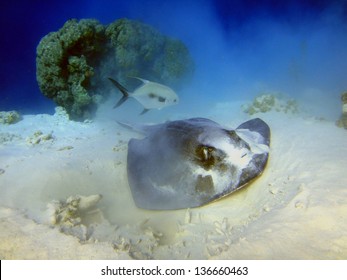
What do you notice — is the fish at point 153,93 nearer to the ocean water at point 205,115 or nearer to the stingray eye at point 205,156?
the ocean water at point 205,115

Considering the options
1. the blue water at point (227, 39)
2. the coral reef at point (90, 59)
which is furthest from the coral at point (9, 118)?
the blue water at point (227, 39)

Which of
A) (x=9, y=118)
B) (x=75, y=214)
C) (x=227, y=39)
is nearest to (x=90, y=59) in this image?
(x=9, y=118)

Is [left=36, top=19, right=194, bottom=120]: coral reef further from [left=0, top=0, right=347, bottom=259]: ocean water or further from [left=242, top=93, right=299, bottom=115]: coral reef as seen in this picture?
[left=242, top=93, right=299, bottom=115]: coral reef

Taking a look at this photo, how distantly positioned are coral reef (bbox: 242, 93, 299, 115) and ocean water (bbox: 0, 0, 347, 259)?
0.21 meters

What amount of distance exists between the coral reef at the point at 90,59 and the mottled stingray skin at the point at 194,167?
3988 millimetres

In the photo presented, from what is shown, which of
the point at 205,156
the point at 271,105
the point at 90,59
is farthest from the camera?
the point at 90,59

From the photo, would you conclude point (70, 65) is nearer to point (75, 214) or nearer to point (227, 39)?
point (75, 214)

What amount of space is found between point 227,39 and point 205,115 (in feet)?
30.5

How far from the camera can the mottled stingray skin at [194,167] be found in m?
2.99

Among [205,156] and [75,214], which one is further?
[205,156]

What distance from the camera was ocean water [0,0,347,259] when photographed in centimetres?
277

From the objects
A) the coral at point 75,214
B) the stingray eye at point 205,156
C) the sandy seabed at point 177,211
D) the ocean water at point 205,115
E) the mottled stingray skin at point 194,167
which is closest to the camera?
the sandy seabed at point 177,211

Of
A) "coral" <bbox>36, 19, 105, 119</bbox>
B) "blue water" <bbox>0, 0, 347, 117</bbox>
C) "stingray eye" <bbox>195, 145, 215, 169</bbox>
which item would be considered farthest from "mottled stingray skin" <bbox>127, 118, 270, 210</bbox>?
"blue water" <bbox>0, 0, 347, 117</bbox>

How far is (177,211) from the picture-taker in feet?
10.2
